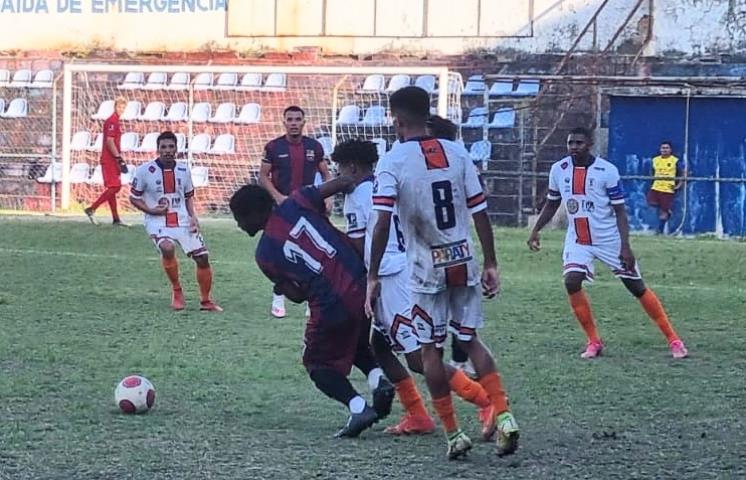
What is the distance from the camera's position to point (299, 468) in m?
6.73

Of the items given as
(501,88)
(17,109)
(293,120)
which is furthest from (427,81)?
(293,120)

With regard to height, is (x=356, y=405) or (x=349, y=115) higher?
(x=349, y=115)

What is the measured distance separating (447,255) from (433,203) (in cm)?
26

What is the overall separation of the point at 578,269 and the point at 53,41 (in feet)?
82.0

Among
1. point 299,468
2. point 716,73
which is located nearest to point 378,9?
point 716,73

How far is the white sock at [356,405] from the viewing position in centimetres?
753

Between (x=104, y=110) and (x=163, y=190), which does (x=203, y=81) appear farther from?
(x=163, y=190)

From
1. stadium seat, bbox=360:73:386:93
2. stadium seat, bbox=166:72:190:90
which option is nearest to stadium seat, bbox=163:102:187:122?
stadium seat, bbox=166:72:190:90

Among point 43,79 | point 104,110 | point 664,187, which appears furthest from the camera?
point 43,79

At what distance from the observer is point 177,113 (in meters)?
30.8

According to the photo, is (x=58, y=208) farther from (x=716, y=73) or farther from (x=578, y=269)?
(x=578, y=269)

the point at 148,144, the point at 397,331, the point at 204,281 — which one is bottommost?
the point at 204,281

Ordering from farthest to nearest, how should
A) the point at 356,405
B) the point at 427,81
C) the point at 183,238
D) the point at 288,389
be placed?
the point at 427,81, the point at 183,238, the point at 288,389, the point at 356,405

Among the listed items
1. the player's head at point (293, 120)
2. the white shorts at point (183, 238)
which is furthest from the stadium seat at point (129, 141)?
the player's head at point (293, 120)
